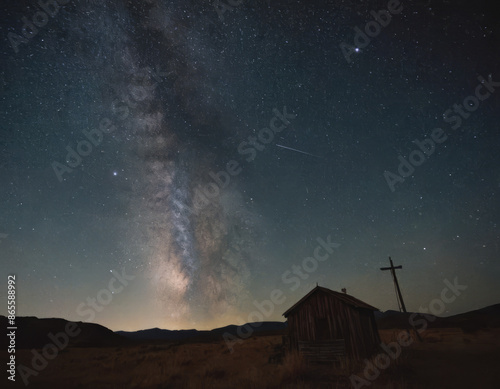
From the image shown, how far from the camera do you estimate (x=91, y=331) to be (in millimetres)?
63938

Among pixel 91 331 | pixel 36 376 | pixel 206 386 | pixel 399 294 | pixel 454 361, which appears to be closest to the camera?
pixel 206 386

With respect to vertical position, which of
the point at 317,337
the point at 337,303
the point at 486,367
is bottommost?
the point at 486,367

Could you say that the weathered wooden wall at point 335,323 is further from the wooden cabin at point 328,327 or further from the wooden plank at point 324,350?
the wooden plank at point 324,350

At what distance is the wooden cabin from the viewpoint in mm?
14539

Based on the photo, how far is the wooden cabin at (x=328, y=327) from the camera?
14539 millimetres

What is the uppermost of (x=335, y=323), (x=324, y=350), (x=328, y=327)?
(x=335, y=323)

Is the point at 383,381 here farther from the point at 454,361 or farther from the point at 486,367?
the point at 454,361

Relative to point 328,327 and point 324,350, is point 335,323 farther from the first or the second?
point 324,350

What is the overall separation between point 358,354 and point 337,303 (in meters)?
2.60

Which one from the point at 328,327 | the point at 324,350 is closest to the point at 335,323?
the point at 328,327

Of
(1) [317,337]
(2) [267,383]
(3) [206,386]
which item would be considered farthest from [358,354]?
(3) [206,386]

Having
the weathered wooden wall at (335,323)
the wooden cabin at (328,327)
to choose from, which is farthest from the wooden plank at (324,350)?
the weathered wooden wall at (335,323)

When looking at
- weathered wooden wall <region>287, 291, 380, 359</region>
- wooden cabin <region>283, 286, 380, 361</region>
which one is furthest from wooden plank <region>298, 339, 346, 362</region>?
weathered wooden wall <region>287, 291, 380, 359</region>

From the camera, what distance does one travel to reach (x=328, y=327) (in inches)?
597
